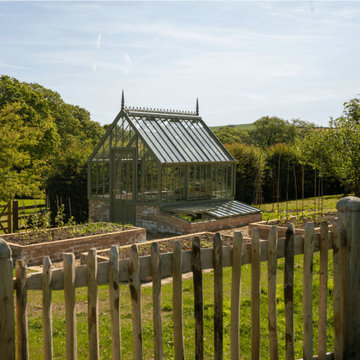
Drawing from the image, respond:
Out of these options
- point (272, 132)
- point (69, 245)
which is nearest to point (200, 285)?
point (69, 245)

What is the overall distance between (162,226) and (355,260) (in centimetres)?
1143

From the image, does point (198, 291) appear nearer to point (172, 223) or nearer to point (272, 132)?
point (172, 223)

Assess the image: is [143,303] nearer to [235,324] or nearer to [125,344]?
[125,344]

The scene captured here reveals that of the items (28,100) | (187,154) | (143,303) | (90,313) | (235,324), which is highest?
(28,100)

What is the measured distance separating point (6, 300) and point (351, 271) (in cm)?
314

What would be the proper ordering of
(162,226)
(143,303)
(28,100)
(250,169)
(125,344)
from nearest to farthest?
(125,344) → (143,303) → (162,226) → (250,169) → (28,100)

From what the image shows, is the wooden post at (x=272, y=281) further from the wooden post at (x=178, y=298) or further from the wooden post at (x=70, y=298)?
the wooden post at (x=70, y=298)

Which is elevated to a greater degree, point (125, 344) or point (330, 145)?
point (330, 145)

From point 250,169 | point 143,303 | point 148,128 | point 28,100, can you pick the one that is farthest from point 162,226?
point 28,100

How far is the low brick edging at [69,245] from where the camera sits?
10.7m

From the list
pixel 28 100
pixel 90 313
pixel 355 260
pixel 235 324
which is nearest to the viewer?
pixel 90 313

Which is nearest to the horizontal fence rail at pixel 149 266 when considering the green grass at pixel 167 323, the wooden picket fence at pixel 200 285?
the wooden picket fence at pixel 200 285

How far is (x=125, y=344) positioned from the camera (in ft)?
18.0

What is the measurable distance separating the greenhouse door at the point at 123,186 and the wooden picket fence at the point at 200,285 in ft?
40.7
